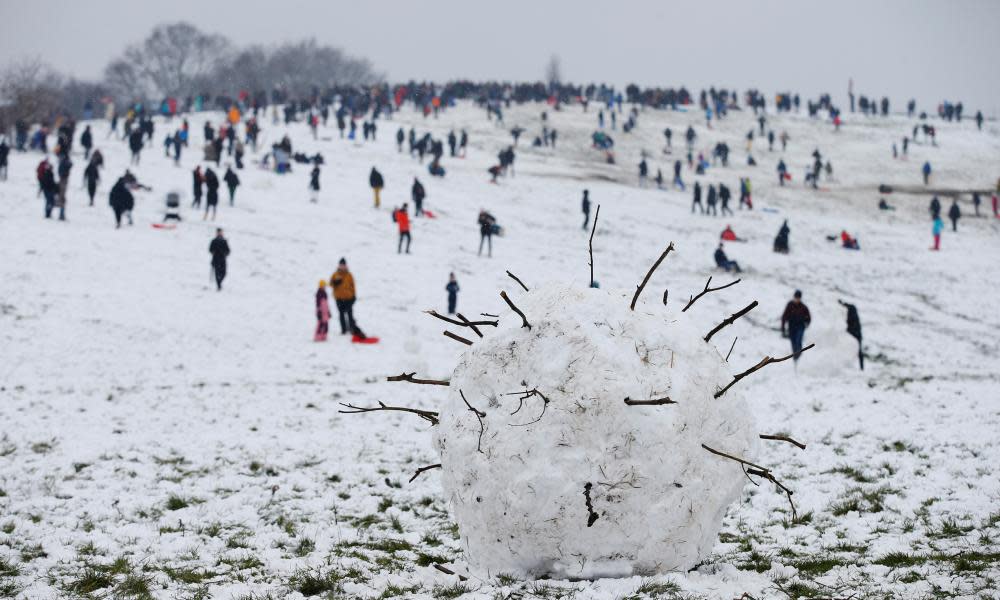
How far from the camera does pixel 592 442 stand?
4812 mm

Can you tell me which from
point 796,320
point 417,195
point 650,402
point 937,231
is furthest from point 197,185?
point 937,231

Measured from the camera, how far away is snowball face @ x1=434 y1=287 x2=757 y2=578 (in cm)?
481

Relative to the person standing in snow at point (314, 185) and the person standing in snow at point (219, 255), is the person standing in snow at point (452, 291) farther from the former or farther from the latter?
the person standing in snow at point (314, 185)

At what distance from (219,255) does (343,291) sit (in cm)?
384

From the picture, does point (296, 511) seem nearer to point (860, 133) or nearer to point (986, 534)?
point (986, 534)

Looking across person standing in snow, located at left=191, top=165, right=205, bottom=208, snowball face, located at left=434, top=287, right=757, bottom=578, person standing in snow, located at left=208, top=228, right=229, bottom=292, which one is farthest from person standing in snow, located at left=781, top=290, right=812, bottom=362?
person standing in snow, located at left=191, top=165, right=205, bottom=208

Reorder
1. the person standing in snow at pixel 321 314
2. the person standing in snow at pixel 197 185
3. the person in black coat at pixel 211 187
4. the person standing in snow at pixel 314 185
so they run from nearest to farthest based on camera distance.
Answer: the person standing in snow at pixel 321 314, the person in black coat at pixel 211 187, the person standing in snow at pixel 197 185, the person standing in snow at pixel 314 185

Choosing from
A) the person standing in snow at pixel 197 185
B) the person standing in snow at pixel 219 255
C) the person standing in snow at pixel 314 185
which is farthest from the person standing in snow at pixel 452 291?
the person standing in snow at pixel 314 185

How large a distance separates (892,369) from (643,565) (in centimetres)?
1373

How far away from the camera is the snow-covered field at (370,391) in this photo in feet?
20.1

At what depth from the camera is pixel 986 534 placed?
639 centimetres

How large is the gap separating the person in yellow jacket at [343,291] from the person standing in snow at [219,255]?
3463mm

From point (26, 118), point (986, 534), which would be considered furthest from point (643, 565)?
point (26, 118)

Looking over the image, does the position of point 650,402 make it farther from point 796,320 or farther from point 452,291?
point 452,291
